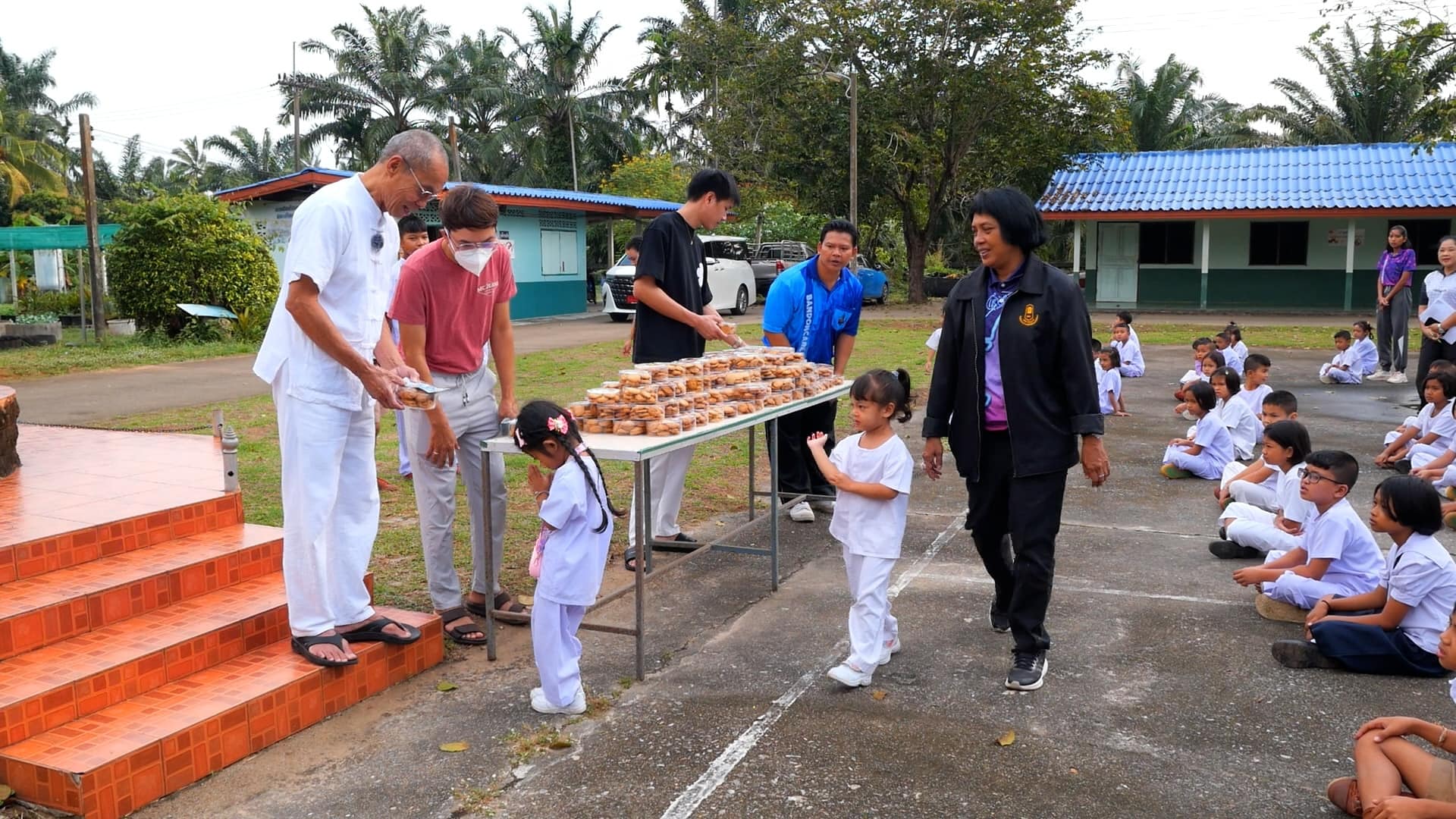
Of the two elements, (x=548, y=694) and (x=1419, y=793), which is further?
(x=548, y=694)

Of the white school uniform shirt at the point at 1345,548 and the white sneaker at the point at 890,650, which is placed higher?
the white school uniform shirt at the point at 1345,548

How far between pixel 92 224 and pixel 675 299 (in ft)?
48.6

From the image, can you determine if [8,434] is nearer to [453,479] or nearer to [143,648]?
[143,648]

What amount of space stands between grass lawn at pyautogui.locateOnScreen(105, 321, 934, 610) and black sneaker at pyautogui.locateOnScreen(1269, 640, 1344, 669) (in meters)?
2.96

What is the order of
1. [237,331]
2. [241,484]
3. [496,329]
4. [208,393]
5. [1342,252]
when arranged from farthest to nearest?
1. [1342,252]
2. [237,331]
3. [208,393]
4. [241,484]
5. [496,329]

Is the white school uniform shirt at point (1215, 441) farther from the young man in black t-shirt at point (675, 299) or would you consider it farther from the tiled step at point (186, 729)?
the tiled step at point (186, 729)

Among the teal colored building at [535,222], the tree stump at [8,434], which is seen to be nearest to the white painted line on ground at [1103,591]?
the tree stump at [8,434]

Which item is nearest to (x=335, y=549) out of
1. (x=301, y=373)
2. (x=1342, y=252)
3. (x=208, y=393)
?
(x=301, y=373)

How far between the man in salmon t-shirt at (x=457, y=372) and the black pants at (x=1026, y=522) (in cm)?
198

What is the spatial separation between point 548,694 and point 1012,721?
1600mm

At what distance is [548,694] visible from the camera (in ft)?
12.8

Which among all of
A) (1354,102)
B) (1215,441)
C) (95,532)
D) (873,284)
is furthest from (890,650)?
(1354,102)

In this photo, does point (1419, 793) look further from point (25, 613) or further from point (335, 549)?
point (25, 613)

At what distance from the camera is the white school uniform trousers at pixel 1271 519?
542cm
